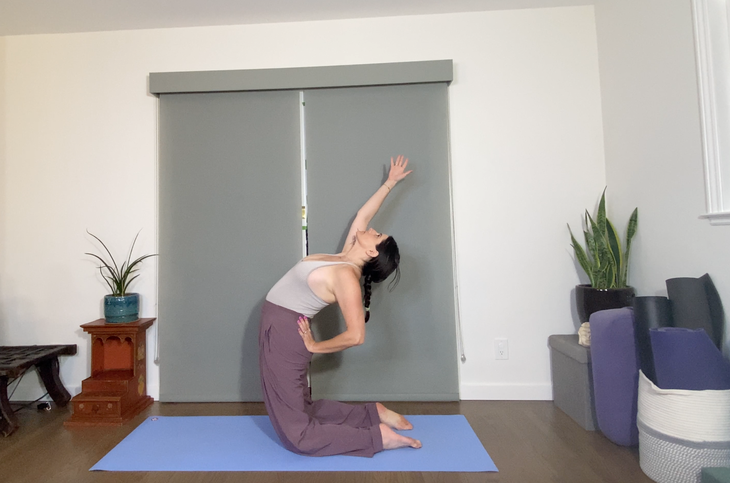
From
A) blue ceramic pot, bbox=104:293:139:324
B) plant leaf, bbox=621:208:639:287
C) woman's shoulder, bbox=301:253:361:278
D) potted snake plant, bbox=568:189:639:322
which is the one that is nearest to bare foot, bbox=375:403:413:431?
woman's shoulder, bbox=301:253:361:278

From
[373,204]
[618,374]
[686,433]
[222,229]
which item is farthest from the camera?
[222,229]

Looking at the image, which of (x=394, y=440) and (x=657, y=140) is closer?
(x=394, y=440)

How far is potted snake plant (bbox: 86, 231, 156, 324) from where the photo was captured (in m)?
2.65

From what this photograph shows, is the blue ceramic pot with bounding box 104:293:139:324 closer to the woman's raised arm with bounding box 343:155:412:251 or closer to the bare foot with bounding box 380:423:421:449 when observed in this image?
the woman's raised arm with bounding box 343:155:412:251

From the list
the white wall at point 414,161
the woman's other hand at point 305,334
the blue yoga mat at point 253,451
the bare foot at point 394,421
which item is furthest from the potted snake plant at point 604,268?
the woman's other hand at point 305,334

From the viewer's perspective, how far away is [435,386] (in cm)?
273

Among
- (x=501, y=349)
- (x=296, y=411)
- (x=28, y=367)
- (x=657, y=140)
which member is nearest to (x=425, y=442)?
(x=296, y=411)

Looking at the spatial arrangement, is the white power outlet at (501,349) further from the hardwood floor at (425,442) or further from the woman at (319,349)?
the woman at (319,349)

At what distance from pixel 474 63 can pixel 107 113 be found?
8.27 ft

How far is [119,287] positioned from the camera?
2.71 metres

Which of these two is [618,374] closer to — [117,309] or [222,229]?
[222,229]

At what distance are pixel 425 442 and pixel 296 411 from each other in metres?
0.66

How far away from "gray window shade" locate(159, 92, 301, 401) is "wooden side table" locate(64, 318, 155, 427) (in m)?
0.15

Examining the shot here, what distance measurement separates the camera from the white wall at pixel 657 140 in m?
1.99
